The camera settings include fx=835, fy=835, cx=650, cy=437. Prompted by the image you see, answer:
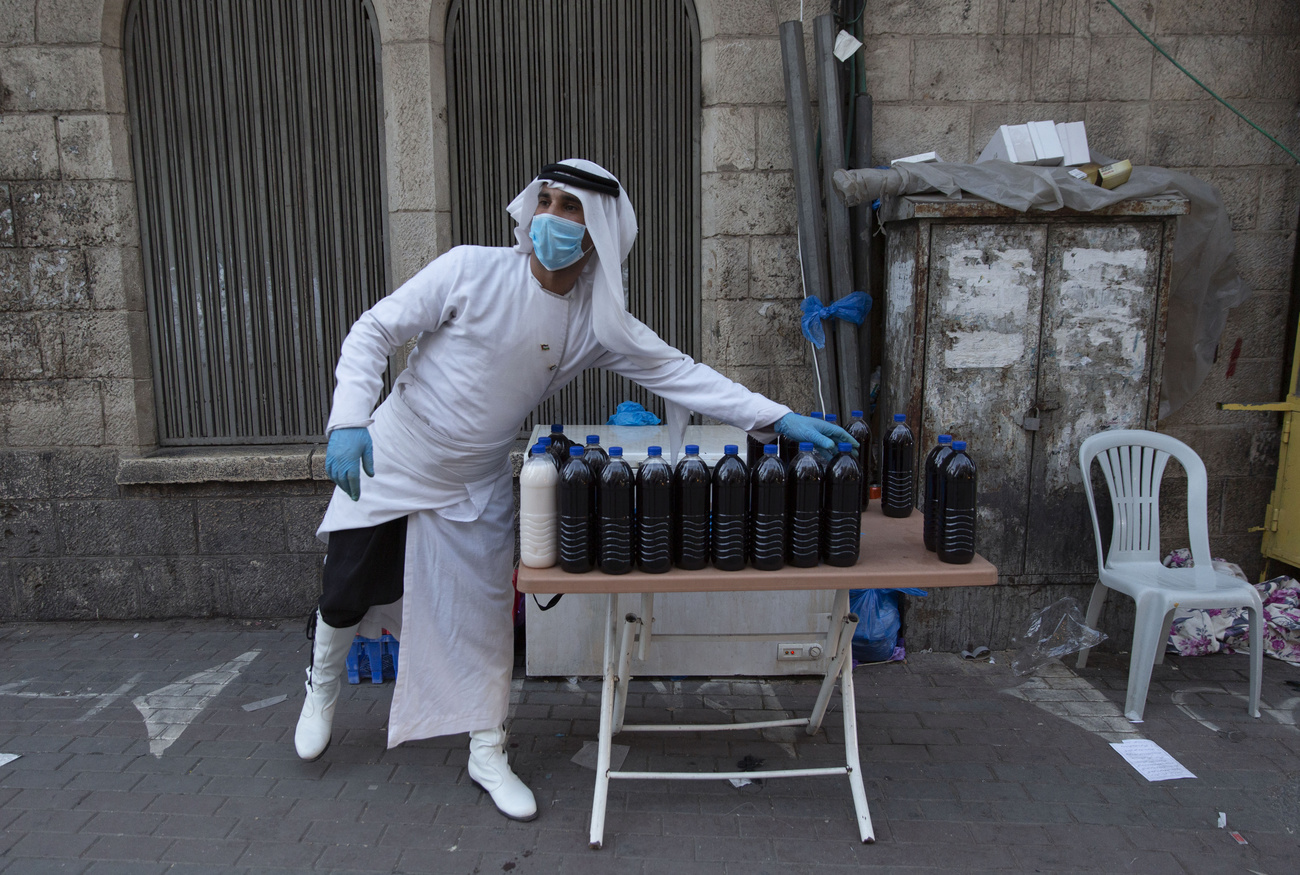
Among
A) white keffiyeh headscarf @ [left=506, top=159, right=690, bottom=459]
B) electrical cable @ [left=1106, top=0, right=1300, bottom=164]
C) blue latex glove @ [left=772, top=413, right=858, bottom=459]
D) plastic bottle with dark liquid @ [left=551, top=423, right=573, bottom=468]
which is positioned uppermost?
electrical cable @ [left=1106, top=0, right=1300, bottom=164]

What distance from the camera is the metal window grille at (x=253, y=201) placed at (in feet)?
14.7

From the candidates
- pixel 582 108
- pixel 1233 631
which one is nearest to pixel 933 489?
pixel 1233 631

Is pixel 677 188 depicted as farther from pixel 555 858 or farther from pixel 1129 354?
pixel 555 858

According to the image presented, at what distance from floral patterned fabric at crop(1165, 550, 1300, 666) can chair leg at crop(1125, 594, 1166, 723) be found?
79 centimetres

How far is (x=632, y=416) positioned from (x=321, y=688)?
197cm

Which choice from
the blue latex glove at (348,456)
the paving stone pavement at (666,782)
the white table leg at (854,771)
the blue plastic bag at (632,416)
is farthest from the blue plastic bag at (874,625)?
the blue latex glove at (348,456)

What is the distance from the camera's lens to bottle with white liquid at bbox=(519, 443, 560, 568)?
256 centimetres

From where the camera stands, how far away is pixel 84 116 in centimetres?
436

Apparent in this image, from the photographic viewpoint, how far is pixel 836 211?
4191mm

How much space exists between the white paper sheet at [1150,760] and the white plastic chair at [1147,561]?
228 millimetres

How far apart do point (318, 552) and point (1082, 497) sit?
13.3ft

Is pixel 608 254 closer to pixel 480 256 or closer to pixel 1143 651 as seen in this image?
pixel 480 256

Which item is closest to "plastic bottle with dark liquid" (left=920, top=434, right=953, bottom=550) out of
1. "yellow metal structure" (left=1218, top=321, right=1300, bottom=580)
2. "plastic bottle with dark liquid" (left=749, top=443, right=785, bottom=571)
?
"plastic bottle with dark liquid" (left=749, top=443, right=785, bottom=571)

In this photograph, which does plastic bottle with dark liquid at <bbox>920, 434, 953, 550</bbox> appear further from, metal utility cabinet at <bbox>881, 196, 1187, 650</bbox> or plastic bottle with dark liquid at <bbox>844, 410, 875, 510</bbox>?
metal utility cabinet at <bbox>881, 196, 1187, 650</bbox>
